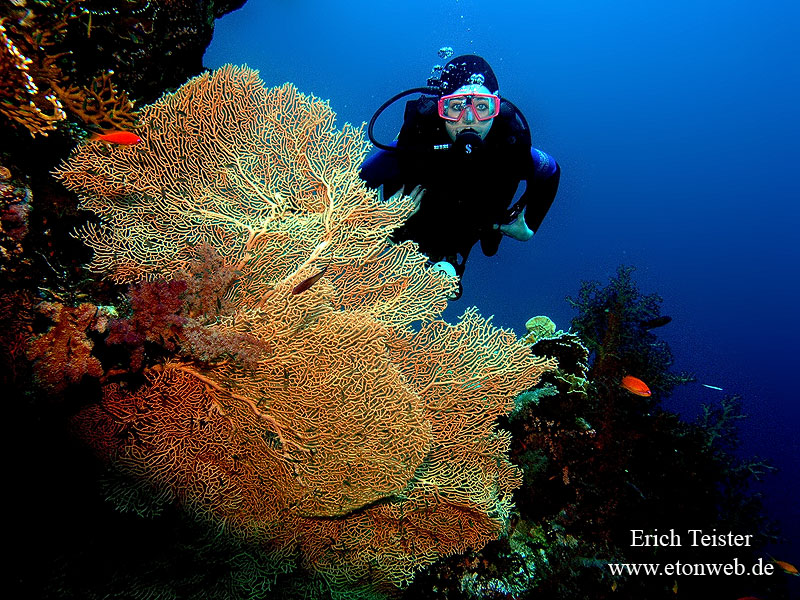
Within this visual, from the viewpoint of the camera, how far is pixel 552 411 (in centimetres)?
447

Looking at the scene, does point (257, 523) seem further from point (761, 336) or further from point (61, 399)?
point (761, 336)

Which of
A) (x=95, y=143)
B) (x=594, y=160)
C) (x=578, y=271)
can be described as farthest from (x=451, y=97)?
(x=594, y=160)

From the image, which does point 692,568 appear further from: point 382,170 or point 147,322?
point 382,170

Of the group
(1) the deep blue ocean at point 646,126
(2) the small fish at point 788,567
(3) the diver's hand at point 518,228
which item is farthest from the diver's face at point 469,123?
(1) the deep blue ocean at point 646,126

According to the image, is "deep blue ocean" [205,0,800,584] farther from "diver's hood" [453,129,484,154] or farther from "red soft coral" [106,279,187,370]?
"red soft coral" [106,279,187,370]

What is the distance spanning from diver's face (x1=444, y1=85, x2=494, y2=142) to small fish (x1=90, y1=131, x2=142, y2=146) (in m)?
3.88

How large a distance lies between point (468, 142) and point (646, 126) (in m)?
110

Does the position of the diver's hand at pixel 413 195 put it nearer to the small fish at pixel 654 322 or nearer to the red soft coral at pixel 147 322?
the red soft coral at pixel 147 322

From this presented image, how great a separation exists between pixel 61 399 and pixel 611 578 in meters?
4.83

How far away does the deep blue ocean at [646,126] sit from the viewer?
241 feet

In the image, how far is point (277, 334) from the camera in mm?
2559

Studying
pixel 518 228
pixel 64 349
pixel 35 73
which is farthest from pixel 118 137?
pixel 518 228

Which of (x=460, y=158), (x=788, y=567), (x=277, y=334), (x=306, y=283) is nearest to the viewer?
(x=277, y=334)

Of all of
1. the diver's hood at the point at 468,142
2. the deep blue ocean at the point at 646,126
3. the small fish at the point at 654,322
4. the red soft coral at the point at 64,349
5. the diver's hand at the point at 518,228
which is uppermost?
the deep blue ocean at the point at 646,126
